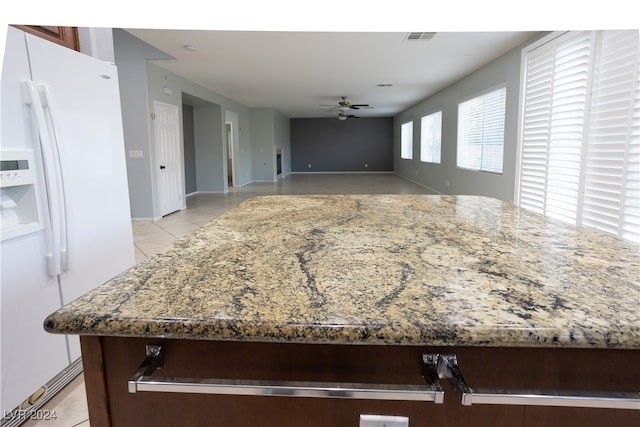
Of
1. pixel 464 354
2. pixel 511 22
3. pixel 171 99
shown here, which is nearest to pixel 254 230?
pixel 464 354

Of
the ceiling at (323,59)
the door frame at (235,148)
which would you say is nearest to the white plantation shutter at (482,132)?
the ceiling at (323,59)

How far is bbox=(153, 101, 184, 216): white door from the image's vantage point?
636cm

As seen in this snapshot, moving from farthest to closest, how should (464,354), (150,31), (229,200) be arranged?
(229,200)
(150,31)
(464,354)

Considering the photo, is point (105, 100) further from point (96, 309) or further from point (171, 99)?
point (171, 99)

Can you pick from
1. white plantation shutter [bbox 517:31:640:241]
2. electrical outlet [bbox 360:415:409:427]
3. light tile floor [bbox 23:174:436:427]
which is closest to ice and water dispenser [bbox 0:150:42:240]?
light tile floor [bbox 23:174:436:427]

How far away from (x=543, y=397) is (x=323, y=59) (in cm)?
598

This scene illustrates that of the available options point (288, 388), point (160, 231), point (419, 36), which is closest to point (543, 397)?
point (288, 388)

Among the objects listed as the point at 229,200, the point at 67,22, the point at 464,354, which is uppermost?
the point at 67,22

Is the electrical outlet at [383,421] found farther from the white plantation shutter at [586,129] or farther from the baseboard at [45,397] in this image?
the white plantation shutter at [586,129]

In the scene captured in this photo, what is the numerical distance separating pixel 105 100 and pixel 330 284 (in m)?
1.96

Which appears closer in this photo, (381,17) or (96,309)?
(96,309)

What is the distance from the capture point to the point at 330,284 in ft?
2.47

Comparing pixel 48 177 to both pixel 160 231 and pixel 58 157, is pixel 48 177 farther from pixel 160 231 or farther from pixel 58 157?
pixel 160 231

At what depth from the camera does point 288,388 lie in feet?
2.07
